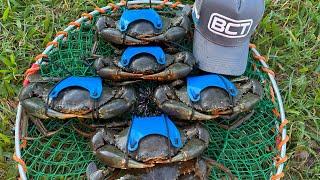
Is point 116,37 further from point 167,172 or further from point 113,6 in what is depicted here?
point 167,172

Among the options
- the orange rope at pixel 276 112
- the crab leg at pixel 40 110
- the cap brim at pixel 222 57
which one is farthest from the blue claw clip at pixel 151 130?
the orange rope at pixel 276 112

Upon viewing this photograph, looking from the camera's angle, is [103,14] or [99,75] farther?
[103,14]

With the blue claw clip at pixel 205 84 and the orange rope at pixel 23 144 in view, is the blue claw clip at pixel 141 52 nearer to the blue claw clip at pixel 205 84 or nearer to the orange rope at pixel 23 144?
the blue claw clip at pixel 205 84

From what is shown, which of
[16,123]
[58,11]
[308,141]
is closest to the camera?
[16,123]

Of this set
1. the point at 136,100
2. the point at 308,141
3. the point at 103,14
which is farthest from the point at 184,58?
the point at 308,141

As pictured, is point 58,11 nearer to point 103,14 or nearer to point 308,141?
point 103,14

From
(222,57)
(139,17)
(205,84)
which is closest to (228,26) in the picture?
(222,57)

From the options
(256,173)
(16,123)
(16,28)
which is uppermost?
(16,28)

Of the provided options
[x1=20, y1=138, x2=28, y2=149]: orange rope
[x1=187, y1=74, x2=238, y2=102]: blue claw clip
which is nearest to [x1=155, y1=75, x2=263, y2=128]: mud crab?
[x1=187, y1=74, x2=238, y2=102]: blue claw clip
